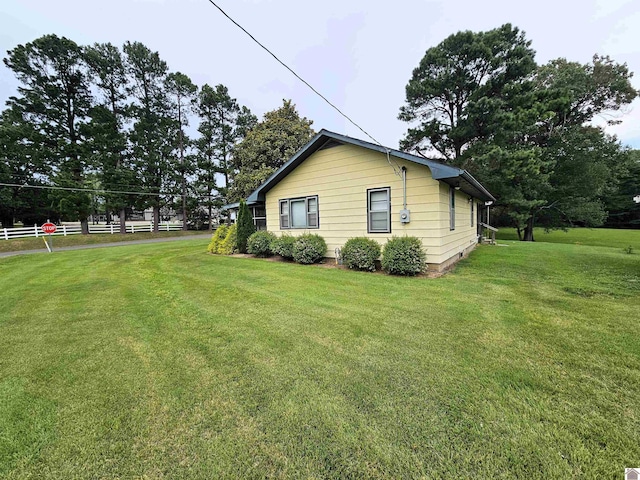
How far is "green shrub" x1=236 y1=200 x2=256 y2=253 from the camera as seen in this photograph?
11.6 m

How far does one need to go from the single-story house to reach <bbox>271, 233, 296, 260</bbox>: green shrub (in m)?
0.55

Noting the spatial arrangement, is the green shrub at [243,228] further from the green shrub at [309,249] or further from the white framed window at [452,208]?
the white framed window at [452,208]

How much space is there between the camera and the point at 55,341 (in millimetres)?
3490

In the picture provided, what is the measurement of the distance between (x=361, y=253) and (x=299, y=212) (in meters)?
3.40

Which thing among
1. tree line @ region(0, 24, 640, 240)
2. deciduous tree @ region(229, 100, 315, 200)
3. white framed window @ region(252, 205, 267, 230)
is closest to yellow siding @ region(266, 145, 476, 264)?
white framed window @ region(252, 205, 267, 230)

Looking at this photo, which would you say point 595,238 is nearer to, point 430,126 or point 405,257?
point 430,126

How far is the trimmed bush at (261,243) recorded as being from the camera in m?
10.4

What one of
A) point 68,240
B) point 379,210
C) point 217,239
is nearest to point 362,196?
point 379,210

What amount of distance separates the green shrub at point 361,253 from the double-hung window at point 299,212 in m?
2.05

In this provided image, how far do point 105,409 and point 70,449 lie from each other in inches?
15.3

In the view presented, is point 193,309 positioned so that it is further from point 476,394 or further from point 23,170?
point 23,170

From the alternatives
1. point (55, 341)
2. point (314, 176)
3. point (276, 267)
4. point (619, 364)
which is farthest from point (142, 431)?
point (314, 176)

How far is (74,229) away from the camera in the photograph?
81.4 ft

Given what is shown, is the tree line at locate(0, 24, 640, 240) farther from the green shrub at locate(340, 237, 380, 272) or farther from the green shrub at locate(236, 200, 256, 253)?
the green shrub at locate(340, 237, 380, 272)
